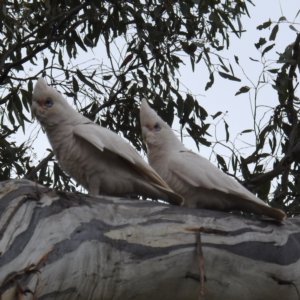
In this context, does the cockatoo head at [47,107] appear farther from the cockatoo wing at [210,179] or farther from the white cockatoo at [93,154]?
the cockatoo wing at [210,179]

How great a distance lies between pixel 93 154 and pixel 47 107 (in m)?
0.27

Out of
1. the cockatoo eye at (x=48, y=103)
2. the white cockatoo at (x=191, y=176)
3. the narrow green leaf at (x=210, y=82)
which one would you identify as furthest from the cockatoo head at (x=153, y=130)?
the narrow green leaf at (x=210, y=82)

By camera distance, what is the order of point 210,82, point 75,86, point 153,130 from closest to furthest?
point 153,130 < point 210,82 < point 75,86

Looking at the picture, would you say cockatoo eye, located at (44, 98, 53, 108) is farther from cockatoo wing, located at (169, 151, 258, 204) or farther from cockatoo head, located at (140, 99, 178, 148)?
cockatoo wing, located at (169, 151, 258, 204)

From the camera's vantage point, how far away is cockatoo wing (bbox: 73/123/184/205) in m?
2.30

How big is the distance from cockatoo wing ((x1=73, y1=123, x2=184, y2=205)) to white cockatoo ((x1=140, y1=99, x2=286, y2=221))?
18 cm

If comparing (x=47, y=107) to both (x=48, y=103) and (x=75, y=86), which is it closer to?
(x=48, y=103)

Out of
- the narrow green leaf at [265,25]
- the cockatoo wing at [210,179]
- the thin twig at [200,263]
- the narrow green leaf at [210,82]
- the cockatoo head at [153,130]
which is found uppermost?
the narrow green leaf at [265,25]

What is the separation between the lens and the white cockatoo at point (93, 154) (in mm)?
A: 2338

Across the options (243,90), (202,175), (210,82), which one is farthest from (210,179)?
(210,82)

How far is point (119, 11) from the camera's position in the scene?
3676mm

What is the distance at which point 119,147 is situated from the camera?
235 cm

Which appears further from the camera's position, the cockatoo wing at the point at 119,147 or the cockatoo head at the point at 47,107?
the cockatoo head at the point at 47,107

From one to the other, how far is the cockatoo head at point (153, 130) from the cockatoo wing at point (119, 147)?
0.28 meters
